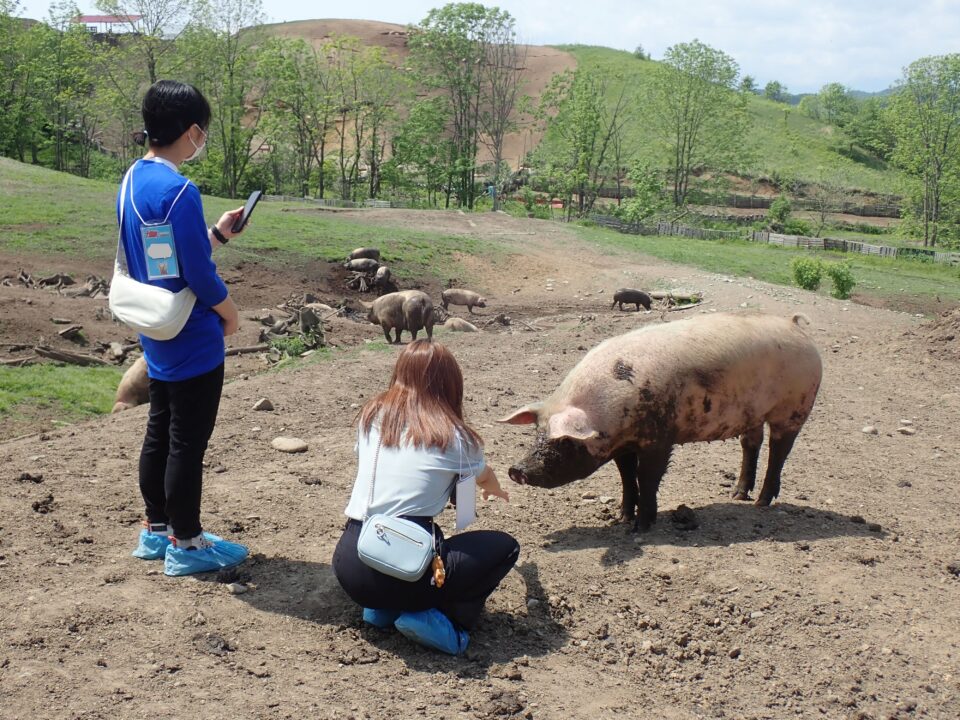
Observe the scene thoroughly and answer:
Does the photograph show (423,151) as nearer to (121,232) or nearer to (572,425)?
(572,425)

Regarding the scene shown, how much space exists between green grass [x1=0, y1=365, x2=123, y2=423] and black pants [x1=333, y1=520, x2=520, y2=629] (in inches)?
294

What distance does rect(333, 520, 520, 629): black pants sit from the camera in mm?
4117

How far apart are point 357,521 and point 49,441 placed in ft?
14.7

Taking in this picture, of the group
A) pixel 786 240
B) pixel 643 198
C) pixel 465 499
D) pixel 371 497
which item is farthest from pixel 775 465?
pixel 643 198

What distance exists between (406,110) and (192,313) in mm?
58052

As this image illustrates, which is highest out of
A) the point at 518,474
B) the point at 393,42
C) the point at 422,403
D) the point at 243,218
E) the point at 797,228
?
the point at 393,42

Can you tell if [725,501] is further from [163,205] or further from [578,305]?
[578,305]

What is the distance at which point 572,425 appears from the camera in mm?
A: 5508

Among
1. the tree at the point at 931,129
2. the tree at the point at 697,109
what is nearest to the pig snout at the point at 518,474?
the tree at the point at 931,129

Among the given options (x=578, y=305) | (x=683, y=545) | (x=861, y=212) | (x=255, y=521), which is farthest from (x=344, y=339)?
(x=861, y=212)

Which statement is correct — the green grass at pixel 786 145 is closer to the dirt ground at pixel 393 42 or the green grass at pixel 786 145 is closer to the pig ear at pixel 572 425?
the dirt ground at pixel 393 42

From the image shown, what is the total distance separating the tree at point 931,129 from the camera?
162 feet

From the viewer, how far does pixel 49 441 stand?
25.0 ft

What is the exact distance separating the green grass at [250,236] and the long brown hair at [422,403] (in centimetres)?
1746
